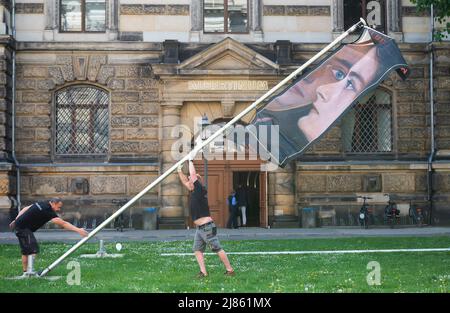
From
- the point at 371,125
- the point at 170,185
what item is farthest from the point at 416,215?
the point at 170,185

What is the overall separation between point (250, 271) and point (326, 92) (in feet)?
12.7

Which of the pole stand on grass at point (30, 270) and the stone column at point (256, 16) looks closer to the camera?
the pole stand on grass at point (30, 270)

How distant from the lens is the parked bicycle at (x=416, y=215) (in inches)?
1077

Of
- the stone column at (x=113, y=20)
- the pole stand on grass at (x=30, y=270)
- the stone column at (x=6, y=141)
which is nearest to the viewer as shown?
the pole stand on grass at (x=30, y=270)

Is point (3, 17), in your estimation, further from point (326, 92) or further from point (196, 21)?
point (326, 92)

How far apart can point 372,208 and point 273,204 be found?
3794mm

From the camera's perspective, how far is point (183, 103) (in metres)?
27.2

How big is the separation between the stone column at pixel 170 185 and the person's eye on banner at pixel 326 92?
1546 centimetres

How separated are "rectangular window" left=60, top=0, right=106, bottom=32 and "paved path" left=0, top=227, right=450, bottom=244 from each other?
306 inches

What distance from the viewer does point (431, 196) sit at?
27703mm

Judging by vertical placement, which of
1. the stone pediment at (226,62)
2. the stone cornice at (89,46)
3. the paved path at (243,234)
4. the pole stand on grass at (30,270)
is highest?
the stone cornice at (89,46)

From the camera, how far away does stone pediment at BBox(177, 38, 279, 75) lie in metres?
26.7

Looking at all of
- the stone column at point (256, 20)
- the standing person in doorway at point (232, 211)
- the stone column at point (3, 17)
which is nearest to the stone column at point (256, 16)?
the stone column at point (256, 20)

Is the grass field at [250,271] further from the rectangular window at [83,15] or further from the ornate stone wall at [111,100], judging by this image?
the rectangular window at [83,15]
